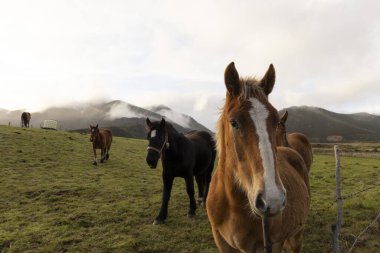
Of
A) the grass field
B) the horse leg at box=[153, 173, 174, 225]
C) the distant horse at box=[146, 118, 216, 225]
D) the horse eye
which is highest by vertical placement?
the horse eye

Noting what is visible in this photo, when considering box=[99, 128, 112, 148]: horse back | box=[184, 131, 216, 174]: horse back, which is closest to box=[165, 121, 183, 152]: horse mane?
box=[184, 131, 216, 174]: horse back

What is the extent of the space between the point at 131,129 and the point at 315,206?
175m

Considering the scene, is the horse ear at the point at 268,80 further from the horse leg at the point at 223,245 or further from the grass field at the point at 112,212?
the grass field at the point at 112,212

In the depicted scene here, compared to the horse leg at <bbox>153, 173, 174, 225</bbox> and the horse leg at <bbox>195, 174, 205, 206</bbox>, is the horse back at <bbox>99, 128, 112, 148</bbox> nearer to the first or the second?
the horse leg at <bbox>195, 174, 205, 206</bbox>

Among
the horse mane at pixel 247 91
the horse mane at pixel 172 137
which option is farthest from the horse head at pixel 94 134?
the horse mane at pixel 247 91

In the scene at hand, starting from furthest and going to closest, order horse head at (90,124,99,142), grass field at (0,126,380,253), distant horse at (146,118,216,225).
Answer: horse head at (90,124,99,142)
distant horse at (146,118,216,225)
grass field at (0,126,380,253)

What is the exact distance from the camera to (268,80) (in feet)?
11.3

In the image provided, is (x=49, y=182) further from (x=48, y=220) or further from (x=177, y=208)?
(x=177, y=208)

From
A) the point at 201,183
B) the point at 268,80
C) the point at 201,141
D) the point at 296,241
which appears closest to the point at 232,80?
the point at 268,80

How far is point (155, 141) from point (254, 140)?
593cm

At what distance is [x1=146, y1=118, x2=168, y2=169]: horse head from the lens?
8.24 m

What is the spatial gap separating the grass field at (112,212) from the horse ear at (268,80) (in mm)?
4504

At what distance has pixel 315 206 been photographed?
35.1 ft

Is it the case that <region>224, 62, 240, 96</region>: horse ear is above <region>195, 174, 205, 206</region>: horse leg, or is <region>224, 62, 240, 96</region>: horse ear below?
above
